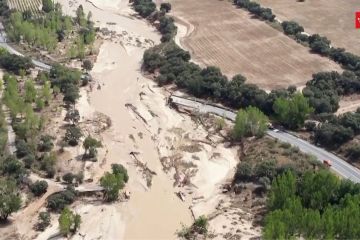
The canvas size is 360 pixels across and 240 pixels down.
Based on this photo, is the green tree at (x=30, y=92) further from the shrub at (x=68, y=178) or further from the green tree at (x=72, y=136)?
the shrub at (x=68, y=178)

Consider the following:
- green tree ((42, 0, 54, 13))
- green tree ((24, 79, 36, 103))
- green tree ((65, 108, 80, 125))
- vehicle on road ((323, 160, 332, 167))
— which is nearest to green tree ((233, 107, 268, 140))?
vehicle on road ((323, 160, 332, 167))

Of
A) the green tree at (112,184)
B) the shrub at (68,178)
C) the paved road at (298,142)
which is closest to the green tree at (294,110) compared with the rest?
the paved road at (298,142)

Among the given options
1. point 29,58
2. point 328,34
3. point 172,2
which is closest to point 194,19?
point 172,2

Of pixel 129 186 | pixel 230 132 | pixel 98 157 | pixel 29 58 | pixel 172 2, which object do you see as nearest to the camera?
pixel 129 186

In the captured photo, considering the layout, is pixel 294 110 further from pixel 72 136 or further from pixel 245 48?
pixel 245 48

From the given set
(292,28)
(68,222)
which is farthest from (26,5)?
(68,222)

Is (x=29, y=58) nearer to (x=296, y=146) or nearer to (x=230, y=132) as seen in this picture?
(x=230, y=132)
